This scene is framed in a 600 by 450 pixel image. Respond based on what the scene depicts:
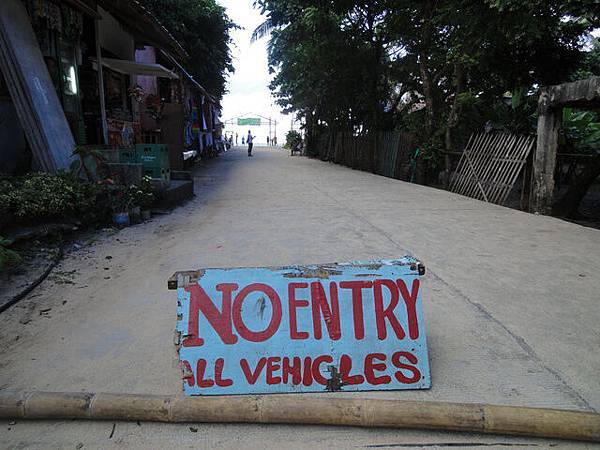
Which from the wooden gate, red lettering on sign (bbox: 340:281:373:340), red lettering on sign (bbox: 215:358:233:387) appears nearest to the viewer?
red lettering on sign (bbox: 215:358:233:387)

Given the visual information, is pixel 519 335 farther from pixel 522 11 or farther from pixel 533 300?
pixel 522 11

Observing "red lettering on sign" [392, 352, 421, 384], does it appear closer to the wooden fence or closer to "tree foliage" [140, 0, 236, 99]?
the wooden fence

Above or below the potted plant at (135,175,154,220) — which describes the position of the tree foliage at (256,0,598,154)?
above

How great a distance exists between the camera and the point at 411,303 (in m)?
2.34

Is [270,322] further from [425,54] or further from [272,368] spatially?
[425,54]

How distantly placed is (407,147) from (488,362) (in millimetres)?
11988

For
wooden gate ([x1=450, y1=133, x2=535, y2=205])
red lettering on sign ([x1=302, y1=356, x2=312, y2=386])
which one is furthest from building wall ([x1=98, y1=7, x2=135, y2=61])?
red lettering on sign ([x1=302, y1=356, x2=312, y2=386])

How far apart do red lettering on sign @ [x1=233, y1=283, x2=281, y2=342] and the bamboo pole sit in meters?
0.29

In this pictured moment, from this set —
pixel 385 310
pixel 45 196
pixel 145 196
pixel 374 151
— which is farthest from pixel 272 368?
pixel 374 151

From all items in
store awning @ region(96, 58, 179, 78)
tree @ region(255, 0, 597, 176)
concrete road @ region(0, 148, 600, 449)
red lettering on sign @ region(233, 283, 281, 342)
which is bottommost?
concrete road @ region(0, 148, 600, 449)

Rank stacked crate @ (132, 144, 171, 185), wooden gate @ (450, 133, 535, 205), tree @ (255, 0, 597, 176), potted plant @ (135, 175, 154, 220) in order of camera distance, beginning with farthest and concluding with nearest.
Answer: wooden gate @ (450, 133, 535, 205)
tree @ (255, 0, 597, 176)
stacked crate @ (132, 144, 171, 185)
potted plant @ (135, 175, 154, 220)

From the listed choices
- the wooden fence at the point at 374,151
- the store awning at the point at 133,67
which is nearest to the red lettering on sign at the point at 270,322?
the store awning at the point at 133,67

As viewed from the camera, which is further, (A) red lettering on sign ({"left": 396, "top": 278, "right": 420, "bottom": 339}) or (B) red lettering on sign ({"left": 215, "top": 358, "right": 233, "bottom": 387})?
(A) red lettering on sign ({"left": 396, "top": 278, "right": 420, "bottom": 339})

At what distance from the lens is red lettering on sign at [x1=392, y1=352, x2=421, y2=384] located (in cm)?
227
